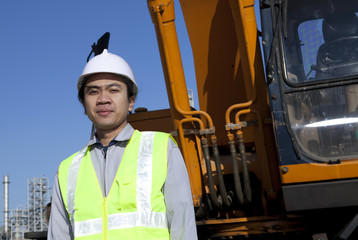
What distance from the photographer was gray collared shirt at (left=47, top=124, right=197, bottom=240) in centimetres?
202

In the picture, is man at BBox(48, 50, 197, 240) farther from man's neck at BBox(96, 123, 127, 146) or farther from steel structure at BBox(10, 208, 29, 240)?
steel structure at BBox(10, 208, 29, 240)

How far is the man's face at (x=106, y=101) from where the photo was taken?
224 centimetres

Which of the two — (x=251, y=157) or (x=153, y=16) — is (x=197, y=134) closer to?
(x=251, y=157)

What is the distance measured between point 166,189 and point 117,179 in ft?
0.77

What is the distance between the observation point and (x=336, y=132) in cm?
308

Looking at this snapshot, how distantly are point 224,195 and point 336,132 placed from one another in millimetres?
1004

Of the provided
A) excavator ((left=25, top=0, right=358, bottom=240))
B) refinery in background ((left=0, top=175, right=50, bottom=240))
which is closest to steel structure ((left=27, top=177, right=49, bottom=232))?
refinery in background ((left=0, top=175, right=50, bottom=240))

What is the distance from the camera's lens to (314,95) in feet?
10.4

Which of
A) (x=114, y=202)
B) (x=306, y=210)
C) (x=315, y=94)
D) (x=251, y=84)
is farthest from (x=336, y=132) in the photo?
(x=114, y=202)

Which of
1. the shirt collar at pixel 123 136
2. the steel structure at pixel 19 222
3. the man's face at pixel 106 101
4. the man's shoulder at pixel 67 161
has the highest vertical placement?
the man's face at pixel 106 101

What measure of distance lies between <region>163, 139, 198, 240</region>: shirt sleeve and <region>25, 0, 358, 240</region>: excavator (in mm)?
1068

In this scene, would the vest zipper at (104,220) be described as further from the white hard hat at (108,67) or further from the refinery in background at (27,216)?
the refinery in background at (27,216)

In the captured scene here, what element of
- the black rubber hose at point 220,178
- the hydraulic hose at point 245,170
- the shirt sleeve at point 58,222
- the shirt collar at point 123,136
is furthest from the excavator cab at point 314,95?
the shirt sleeve at point 58,222

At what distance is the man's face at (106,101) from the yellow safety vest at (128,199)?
6.3 inches
